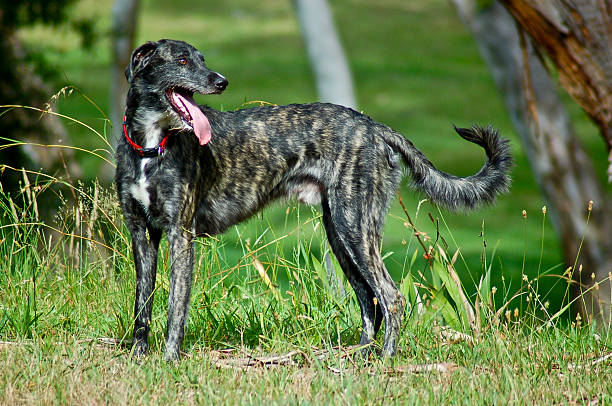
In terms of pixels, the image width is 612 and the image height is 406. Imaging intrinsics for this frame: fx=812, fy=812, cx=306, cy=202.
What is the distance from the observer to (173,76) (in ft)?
16.3

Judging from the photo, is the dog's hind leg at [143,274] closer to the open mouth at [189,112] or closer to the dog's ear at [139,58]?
the open mouth at [189,112]

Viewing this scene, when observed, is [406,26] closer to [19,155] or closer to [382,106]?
[382,106]

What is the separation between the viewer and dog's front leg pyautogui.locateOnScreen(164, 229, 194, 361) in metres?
4.96

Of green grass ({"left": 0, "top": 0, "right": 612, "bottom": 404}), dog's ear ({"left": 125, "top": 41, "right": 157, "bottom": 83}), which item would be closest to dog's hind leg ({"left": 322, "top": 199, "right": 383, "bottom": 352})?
green grass ({"left": 0, "top": 0, "right": 612, "bottom": 404})

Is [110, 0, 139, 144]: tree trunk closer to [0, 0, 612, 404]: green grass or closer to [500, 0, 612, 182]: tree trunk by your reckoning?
[0, 0, 612, 404]: green grass

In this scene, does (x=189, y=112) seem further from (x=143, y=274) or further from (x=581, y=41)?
(x=581, y=41)

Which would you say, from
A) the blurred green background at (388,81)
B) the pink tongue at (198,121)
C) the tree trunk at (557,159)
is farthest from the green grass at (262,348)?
the blurred green background at (388,81)

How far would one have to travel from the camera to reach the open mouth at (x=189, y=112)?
187 inches

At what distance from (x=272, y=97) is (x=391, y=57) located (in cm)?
756

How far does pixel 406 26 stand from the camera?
30531 millimetres

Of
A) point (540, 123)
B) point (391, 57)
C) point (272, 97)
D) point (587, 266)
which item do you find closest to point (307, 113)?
point (540, 123)

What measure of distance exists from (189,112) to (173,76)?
243mm

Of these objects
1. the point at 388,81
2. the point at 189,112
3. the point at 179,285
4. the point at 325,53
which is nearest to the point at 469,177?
the point at 189,112

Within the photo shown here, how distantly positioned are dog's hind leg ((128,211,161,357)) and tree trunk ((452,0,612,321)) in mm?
3347
